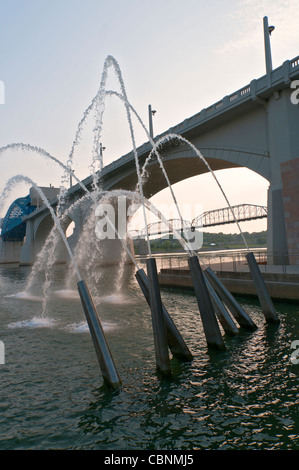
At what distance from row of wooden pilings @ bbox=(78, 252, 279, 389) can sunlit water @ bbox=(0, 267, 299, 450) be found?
13.4 inches

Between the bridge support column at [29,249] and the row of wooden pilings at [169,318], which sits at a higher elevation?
the bridge support column at [29,249]

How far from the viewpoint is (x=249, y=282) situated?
18016 millimetres

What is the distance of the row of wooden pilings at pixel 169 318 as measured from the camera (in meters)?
7.16

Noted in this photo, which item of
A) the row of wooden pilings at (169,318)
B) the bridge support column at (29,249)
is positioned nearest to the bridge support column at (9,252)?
the bridge support column at (29,249)

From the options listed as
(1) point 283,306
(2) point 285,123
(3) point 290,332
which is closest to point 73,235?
(2) point 285,123

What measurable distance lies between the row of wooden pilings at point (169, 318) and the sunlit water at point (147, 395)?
0.34 meters

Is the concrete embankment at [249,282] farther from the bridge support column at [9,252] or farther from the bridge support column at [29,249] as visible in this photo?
the bridge support column at [9,252]

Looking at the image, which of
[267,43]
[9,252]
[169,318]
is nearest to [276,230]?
[267,43]

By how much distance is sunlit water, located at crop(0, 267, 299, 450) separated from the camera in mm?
5285

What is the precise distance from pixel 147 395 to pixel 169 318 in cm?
213

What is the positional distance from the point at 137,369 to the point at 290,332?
18.9 ft

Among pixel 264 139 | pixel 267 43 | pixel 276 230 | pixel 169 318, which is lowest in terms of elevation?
pixel 169 318

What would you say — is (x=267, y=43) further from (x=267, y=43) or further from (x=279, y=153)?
(x=279, y=153)
